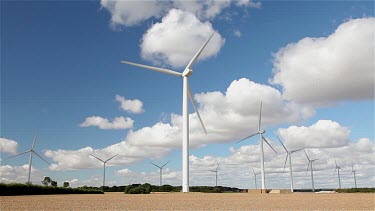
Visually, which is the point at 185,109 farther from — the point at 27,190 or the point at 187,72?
the point at 27,190

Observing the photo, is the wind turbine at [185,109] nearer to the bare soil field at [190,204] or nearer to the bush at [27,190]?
the bare soil field at [190,204]

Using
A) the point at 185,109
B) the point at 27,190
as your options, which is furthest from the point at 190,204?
the point at 27,190

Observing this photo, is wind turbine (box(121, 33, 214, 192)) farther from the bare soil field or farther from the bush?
the bush

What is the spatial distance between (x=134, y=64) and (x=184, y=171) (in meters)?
24.4

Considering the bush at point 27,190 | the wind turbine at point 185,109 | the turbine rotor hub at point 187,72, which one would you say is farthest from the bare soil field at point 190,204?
the turbine rotor hub at point 187,72

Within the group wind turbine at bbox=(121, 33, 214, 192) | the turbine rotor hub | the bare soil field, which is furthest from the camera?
the turbine rotor hub

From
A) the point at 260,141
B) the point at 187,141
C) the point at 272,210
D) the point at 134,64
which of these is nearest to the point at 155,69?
the point at 134,64

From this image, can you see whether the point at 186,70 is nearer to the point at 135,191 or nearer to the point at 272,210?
the point at 135,191

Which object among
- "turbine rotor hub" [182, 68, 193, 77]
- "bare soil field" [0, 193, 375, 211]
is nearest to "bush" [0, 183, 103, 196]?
"bare soil field" [0, 193, 375, 211]

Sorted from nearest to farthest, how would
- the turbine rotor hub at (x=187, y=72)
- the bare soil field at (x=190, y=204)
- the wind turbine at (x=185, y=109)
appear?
the bare soil field at (x=190, y=204)
the wind turbine at (x=185, y=109)
the turbine rotor hub at (x=187, y=72)

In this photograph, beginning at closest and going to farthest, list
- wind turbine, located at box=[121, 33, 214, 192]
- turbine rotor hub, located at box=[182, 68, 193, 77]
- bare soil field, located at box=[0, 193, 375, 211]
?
bare soil field, located at box=[0, 193, 375, 211] → wind turbine, located at box=[121, 33, 214, 192] → turbine rotor hub, located at box=[182, 68, 193, 77]

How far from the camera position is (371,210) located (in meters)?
30.4

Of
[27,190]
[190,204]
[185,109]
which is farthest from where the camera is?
[27,190]

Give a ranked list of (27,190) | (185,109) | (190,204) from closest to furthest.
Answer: (190,204) → (185,109) → (27,190)
